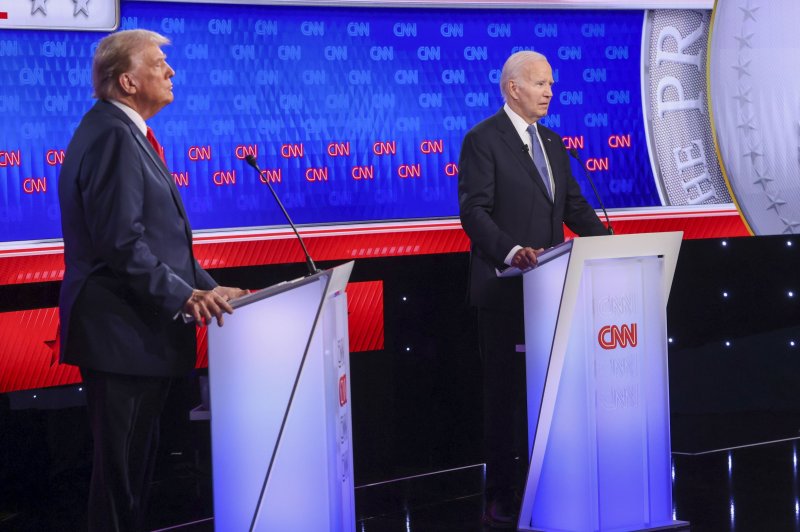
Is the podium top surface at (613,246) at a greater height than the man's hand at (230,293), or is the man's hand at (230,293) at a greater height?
the podium top surface at (613,246)

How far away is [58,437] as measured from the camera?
354 centimetres

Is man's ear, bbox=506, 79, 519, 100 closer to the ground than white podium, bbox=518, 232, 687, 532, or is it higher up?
higher up

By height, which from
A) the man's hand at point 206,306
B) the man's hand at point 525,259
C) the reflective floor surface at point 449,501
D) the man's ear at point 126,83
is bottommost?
the reflective floor surface at point 449,501

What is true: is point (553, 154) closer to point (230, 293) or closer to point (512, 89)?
point (512, 89)

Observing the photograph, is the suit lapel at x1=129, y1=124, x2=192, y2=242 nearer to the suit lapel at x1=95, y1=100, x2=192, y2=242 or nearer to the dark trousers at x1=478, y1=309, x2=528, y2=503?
the suit lapel at x1=95, y1=100, x2=192, y2=242

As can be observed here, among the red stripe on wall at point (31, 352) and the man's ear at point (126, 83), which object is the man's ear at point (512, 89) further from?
the man's ear at point (126, 83)

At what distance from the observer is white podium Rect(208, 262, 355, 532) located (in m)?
2.50

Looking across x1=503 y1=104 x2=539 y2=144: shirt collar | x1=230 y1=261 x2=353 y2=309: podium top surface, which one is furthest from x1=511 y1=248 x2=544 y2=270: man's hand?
x1=230 y1=261 x2=353 y2=309: podium top surface

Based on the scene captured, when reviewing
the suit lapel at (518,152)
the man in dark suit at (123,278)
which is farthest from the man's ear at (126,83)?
the suit lapel at (518,152)

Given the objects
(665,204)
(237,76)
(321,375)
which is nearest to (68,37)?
(237,76)

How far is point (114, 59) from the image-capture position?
2.49m

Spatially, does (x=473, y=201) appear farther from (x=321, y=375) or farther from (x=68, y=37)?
(x=68, y=37)

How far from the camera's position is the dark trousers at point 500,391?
3490mm

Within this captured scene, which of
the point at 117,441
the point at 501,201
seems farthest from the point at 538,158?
the point at 117,441
